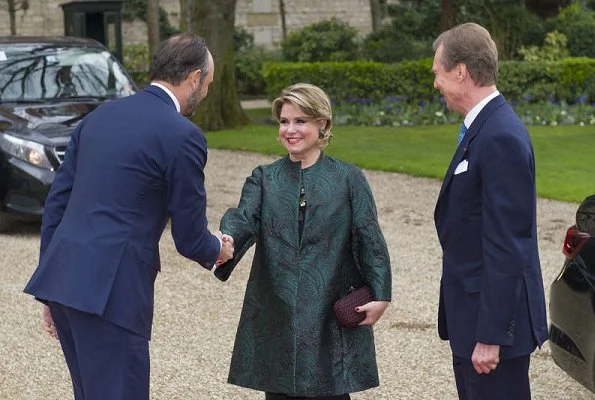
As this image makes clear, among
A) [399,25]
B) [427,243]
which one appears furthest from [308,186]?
[399,25]

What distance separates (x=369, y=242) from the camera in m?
4.83

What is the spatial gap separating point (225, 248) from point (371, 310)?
2.04 ft

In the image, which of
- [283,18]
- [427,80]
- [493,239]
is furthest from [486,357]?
[283,18]

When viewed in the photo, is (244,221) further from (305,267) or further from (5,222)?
(5,222)

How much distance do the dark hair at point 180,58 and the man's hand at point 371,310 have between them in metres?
1.11

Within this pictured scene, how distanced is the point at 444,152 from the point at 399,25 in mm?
13889

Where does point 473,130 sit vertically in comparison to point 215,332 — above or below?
above

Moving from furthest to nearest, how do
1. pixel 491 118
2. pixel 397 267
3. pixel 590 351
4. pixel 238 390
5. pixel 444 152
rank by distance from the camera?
pixel 444 152, pixel 397 267, pixel 238 390, pixel 590 351, pixel 491 118

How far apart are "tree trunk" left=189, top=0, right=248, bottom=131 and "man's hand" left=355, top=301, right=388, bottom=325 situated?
1632cm

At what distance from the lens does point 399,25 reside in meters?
31.1

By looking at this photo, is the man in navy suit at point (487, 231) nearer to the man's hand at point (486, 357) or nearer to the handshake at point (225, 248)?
the man's hand at point (486, 357)

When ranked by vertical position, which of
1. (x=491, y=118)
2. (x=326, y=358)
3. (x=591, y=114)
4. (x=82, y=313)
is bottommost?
(x=591, y=114)

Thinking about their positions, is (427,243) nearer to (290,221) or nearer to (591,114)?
(290,221)

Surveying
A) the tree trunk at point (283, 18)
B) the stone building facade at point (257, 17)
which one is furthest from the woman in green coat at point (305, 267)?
the tree trunk at point (283, 18)
